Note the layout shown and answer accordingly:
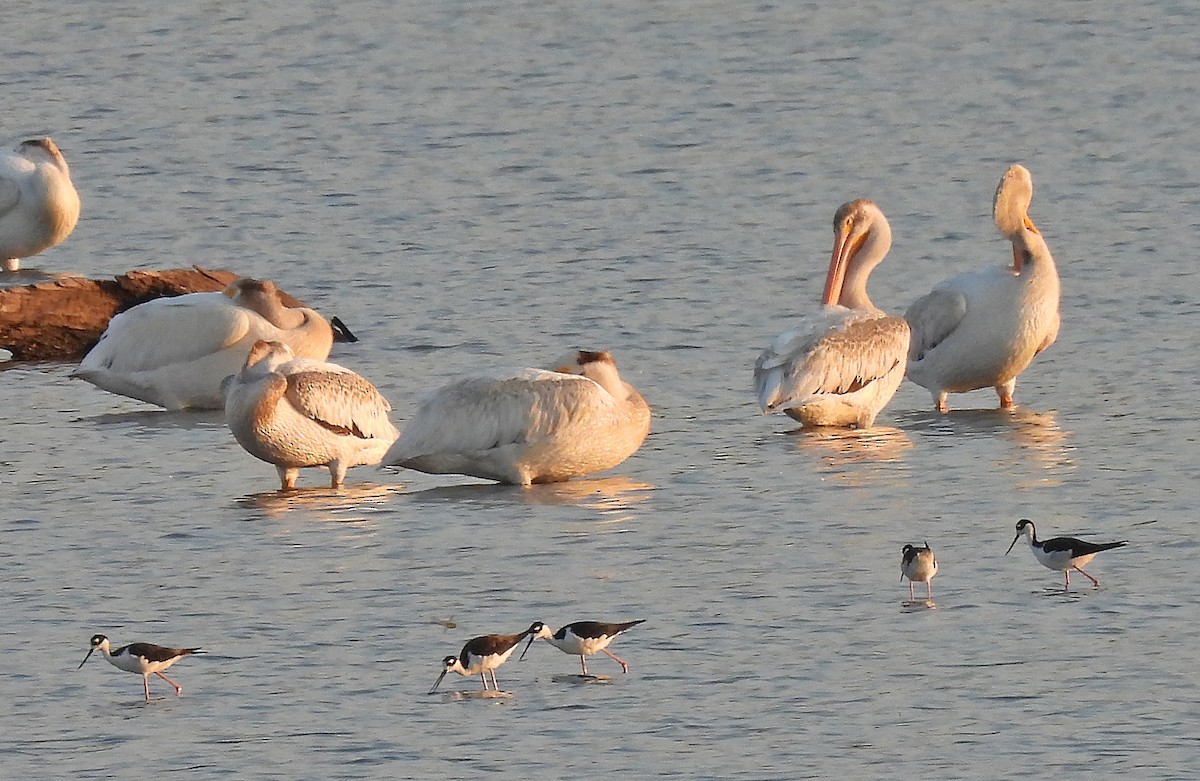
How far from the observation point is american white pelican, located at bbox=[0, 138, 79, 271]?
1688 centimetres

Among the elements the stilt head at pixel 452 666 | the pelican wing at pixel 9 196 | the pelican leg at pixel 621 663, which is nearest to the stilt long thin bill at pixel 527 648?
the pelican leg at pixel 621 663

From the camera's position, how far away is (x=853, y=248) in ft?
41.7

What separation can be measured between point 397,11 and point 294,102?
4176 millimetres

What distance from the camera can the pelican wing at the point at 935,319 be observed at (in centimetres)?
1208

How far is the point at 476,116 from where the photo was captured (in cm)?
2009

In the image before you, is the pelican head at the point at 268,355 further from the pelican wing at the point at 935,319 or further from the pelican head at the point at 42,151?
the pelican head at the point at 42,151

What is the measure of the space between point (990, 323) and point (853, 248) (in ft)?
3.51

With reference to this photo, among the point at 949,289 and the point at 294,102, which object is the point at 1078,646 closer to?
the point at 949,289

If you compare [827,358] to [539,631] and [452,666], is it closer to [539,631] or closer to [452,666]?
[539,631]

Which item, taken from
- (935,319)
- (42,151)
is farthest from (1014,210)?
(42,151)

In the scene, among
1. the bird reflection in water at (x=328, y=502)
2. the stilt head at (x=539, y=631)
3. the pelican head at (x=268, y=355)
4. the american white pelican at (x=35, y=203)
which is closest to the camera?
the stilt head at (x=539, y=631)

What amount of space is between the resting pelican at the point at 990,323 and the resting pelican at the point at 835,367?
0.36 meters

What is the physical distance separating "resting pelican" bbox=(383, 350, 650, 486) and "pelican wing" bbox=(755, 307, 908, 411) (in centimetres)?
108

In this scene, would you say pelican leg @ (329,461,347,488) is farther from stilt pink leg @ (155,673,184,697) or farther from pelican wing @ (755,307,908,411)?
stilt pink leg @ (155,673,184,697)
